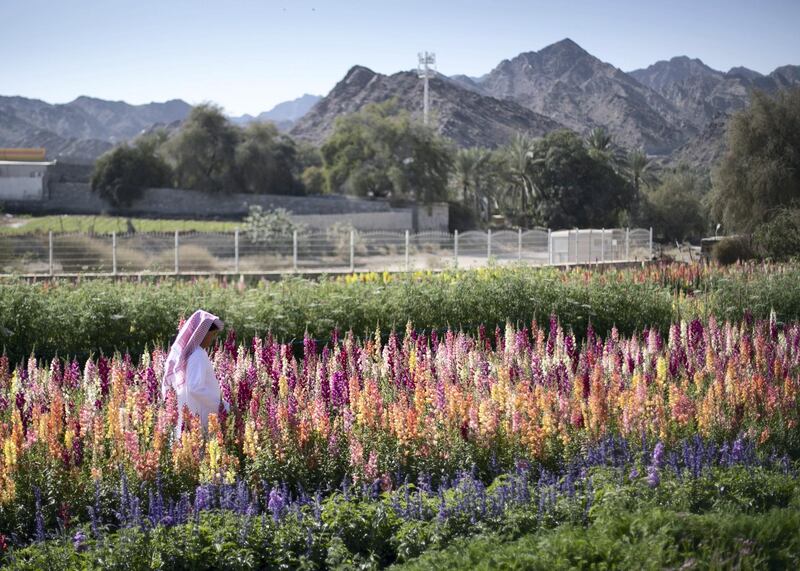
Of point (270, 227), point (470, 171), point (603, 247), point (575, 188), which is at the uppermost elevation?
point (470, 171)

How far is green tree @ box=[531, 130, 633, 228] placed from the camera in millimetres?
56812

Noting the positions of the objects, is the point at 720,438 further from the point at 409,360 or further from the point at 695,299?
the point at 695,299

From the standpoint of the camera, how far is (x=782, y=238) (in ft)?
72.1

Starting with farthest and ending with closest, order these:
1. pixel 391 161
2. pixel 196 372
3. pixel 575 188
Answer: pixel 575 188 → pixel 391 161 → pixel 196 372

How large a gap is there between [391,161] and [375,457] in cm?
4620

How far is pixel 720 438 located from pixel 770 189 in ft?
86.8

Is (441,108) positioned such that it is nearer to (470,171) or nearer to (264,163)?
(470,171)

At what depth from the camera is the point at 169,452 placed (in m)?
6.18

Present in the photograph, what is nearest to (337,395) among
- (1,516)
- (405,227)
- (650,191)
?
(1,516)

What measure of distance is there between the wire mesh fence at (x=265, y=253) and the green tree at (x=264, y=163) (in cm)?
2414

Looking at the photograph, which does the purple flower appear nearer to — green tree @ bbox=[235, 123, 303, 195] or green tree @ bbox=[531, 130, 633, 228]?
green tree @ bbox=[235, 123, 303, 195]

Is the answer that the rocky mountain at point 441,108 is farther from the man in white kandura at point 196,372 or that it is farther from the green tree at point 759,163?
the man in white kandura at point 196,372

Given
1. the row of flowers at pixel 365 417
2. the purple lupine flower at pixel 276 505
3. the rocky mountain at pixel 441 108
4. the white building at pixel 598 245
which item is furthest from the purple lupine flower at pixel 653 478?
the rocky mountain at pixel 441 108

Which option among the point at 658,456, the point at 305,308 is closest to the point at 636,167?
the point at 305,308
